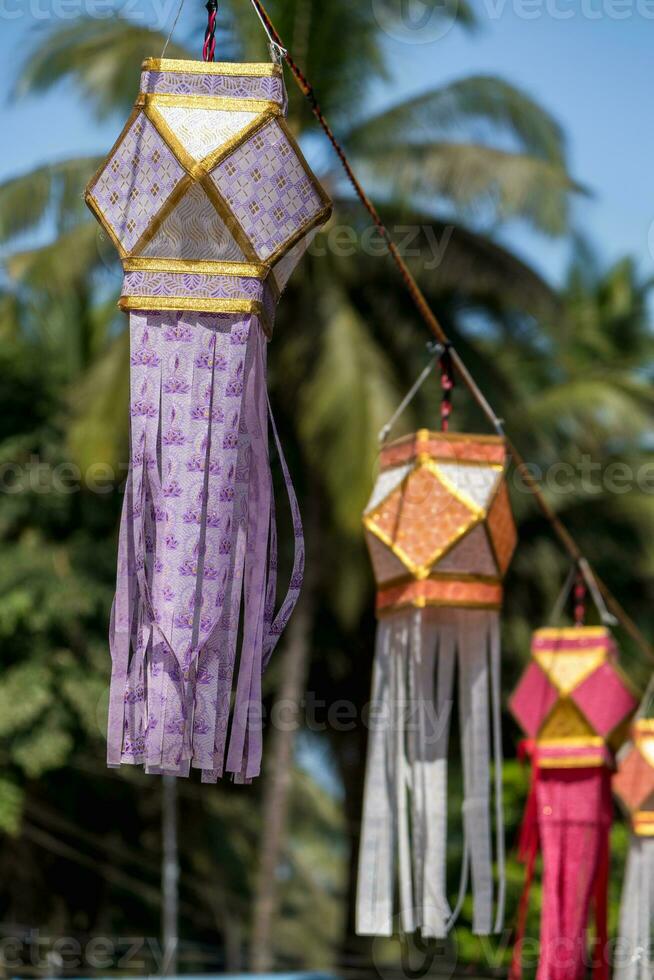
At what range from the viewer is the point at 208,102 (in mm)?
3615

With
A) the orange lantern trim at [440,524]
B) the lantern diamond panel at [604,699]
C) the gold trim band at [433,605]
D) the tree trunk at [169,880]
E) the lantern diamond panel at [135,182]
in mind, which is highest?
the lantern diamond panel at [135,182]

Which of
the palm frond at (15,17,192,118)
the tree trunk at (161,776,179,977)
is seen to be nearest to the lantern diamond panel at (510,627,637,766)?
the tree trunk at (161,776,179,977)

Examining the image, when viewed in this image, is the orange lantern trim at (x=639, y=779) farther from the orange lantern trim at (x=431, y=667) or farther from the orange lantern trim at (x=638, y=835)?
the orange lantern trim at (x=431, y=667)

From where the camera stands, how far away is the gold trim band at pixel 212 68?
3.62m

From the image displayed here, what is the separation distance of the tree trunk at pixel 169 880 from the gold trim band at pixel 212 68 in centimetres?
843

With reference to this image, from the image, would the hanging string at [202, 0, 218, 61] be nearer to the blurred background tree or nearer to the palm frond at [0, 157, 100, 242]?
the blurred background tree

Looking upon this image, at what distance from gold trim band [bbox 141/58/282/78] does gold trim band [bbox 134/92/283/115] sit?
58 millimetres

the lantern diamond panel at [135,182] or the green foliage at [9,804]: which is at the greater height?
the lantern diamond panel at [135,182]

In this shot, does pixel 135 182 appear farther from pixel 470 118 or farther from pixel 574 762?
pixel 470 118

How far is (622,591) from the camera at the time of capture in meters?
17.2

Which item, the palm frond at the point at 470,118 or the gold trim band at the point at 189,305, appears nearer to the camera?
the gold trim band at the point at 189,305

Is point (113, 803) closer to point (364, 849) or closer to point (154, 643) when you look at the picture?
point (364, 849)

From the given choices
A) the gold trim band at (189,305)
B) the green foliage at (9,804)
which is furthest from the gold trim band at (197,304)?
the green foliage at (9,804)

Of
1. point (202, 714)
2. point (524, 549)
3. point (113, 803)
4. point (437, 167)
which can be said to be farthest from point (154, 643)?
point (113, 803)
